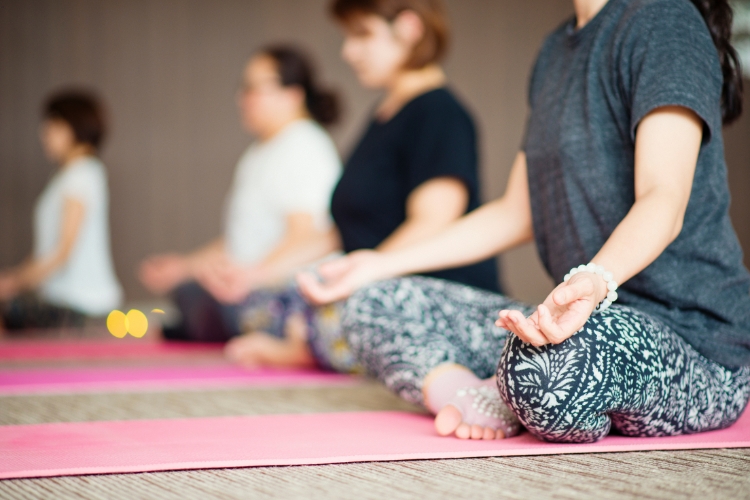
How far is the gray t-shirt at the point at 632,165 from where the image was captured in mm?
1157

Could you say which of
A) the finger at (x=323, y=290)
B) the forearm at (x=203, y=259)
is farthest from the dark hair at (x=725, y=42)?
the forearm at (x=203, y=259)

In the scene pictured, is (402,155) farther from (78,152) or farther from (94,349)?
(78,152)

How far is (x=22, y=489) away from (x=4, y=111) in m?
4.79

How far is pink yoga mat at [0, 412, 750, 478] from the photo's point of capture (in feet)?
3.43

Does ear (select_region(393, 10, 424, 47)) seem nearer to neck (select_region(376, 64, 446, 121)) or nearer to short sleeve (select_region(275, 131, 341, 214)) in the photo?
neck (select_region(376, 64, 446, 121))

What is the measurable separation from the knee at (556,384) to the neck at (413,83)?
3.77ft

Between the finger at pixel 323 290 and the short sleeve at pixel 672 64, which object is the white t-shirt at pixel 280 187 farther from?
the short sleeve at pixel 672 64

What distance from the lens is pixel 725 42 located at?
4.14 ft

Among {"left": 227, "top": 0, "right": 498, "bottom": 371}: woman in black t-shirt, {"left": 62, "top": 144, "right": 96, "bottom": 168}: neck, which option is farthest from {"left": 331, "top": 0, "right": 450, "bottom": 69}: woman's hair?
{"left": 62, "top": 144, "right": 96, "bottom": 168}: neck

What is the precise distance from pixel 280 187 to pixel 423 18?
1007 millimetres

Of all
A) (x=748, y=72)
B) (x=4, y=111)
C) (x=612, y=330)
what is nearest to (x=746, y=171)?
(x=748, y=72)

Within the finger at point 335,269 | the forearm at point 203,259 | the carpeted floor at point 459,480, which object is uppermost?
the forearm at point 203,259

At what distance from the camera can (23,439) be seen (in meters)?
1.23

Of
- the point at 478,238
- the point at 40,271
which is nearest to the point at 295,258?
the point at 478,238
